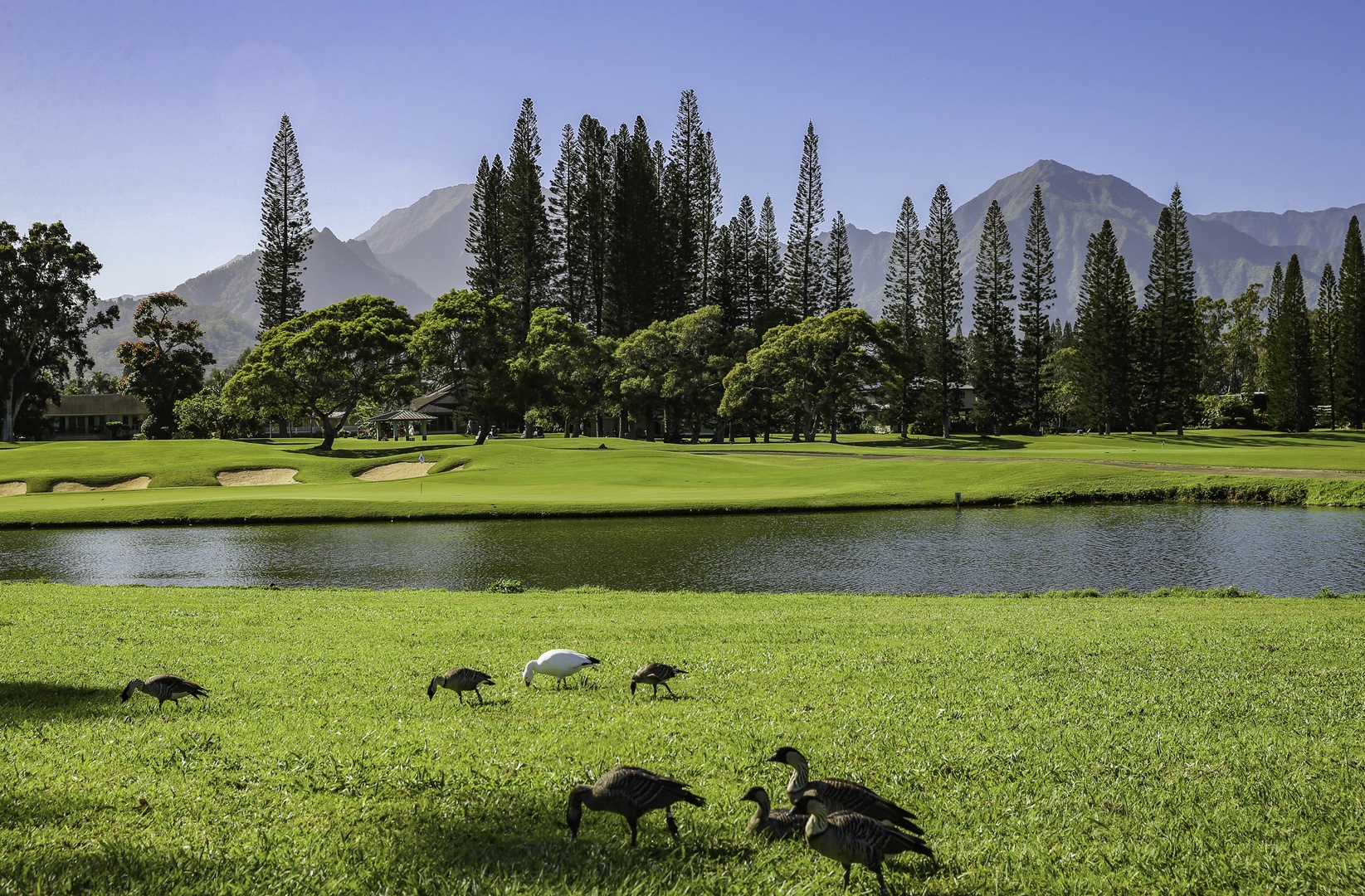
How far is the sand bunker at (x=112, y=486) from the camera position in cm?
4553

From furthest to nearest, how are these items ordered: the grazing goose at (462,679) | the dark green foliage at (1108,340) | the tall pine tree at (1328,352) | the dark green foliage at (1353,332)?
the dark green foliage at (1108,340) < the tall pine tree at (1328,352) < the dark green foliage at (1353,332) < the grazing goose at (462,679)

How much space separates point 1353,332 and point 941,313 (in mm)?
35261

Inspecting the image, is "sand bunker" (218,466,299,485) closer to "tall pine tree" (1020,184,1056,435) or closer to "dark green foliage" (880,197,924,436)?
"dark green foliage" (880,197,924,436)

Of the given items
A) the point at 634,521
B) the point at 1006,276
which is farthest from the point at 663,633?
the point at 1006,276

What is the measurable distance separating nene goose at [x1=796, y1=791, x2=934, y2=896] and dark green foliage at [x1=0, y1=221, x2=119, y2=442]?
86.9 meters

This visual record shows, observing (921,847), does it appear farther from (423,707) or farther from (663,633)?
(663,633)

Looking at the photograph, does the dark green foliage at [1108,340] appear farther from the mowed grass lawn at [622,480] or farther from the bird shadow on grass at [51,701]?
A: the bird shadow on grass at [51,701]

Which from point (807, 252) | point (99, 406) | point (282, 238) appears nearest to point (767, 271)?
point (807, 252)

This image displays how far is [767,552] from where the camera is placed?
87.5 ft

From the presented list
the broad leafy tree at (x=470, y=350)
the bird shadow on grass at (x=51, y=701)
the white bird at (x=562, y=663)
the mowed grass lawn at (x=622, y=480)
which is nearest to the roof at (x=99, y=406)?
the broad leafy tree at (x=470, y=350)

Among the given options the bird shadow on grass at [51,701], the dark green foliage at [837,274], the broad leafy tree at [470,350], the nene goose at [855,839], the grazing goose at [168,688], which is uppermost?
the dark green foliage at [837,274]

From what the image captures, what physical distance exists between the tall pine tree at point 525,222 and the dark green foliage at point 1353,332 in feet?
242

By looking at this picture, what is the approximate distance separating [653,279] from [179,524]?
61.0 m

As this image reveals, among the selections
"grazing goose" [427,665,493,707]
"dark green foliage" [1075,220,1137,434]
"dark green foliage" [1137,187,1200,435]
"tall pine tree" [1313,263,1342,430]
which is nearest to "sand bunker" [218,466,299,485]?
"grazing goose" [427,665,493,707]
